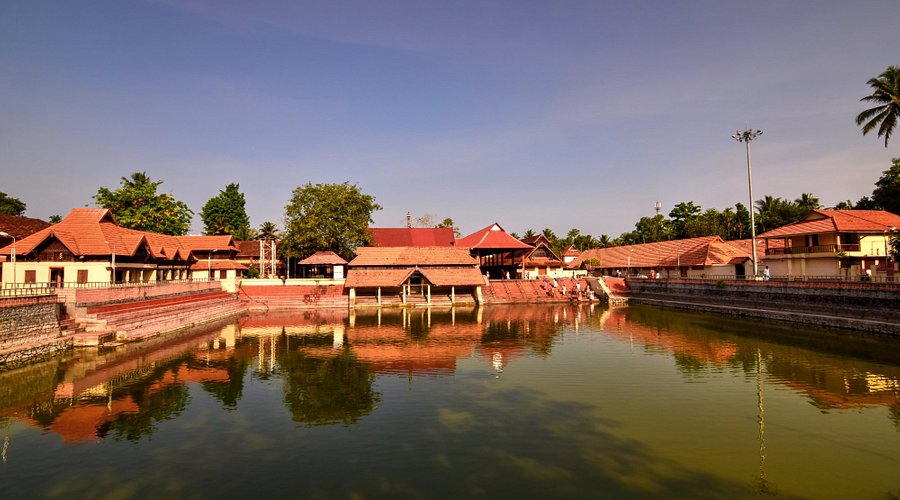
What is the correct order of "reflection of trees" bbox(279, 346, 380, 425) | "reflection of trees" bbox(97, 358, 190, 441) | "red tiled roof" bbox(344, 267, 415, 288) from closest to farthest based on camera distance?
"reflection of trees" bbox(97, 358, 190, 441) < "reflection of trees" bbox(279, 346, 380, 425) < "red tiled roof" bbox(344, 267, 415, 288)

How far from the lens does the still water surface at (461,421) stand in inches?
414

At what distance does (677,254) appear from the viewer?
5878 cm

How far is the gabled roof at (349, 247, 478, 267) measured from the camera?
51.5m

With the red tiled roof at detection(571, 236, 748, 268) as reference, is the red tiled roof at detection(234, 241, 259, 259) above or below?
above

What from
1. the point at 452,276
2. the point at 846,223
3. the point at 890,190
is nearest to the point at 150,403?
the point at 452,276

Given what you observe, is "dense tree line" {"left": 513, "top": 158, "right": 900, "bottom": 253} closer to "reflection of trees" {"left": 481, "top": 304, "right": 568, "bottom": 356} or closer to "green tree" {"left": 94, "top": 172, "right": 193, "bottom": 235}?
"reflection of trees" {"left": 481, "top": 304, "right": 568, "bottom": 356}

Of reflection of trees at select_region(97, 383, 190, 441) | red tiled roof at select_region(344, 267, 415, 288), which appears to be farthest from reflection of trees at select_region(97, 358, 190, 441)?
red tiled roof at select_region(344, 267, 415, 288)

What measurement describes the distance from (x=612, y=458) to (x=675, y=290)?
137ft

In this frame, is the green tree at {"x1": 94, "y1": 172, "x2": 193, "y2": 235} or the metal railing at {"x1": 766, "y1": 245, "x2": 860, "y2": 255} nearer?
the metal railing at {"x1": 766, "y1": 245, "x2": 860, "y2": 255}

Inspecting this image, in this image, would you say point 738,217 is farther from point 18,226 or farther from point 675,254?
point 18,226

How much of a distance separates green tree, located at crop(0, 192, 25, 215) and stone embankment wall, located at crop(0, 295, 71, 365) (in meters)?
61.8

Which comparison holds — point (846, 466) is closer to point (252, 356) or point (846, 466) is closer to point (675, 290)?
point (252, 356)

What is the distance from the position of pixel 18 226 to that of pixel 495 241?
49727mm

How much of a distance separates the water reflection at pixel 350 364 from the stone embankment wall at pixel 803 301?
1.76 metres
